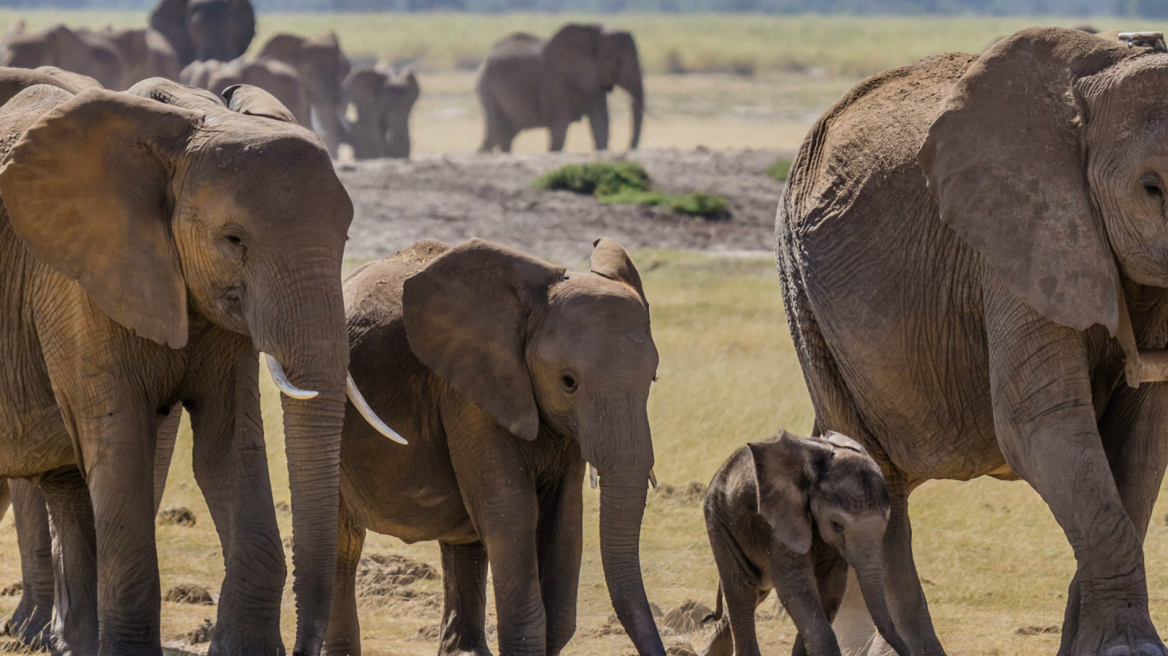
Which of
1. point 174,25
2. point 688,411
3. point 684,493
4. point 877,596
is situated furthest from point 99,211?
point 174,25

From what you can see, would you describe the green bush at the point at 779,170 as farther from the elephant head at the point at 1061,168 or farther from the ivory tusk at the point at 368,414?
the ivory tusk at the point at 368,414

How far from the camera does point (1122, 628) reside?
17.5 feet

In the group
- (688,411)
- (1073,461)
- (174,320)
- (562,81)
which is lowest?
(562,81)

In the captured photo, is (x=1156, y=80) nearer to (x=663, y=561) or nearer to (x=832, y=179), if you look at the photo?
(x=832, y=179)

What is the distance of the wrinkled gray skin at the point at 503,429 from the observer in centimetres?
555

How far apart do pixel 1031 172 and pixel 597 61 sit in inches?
973

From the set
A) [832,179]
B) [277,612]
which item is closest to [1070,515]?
[832,179]

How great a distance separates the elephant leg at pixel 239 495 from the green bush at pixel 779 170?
641 inches

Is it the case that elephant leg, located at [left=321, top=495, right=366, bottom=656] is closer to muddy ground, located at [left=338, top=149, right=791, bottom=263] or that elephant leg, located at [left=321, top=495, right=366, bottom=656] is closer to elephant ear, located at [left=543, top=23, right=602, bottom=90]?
muddy ground, located at [left=338, top=149, right=791, bottom=263]

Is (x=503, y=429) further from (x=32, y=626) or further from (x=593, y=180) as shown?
(x=593, y=180)

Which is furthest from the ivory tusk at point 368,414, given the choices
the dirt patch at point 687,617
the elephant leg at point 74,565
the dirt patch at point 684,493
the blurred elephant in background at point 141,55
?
the blurred elephant in background at point 141,55

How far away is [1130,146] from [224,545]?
3.09 m

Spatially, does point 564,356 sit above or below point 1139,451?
above

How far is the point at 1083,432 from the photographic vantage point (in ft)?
17.7
